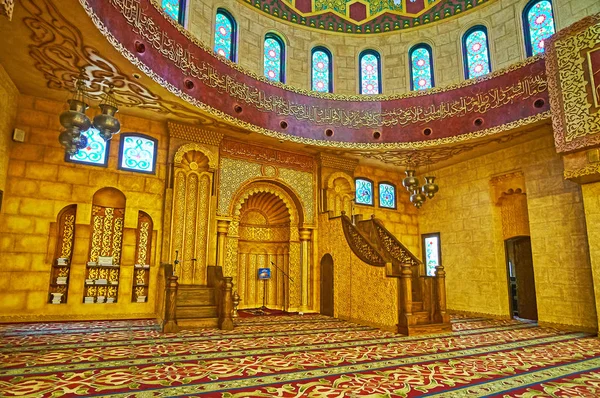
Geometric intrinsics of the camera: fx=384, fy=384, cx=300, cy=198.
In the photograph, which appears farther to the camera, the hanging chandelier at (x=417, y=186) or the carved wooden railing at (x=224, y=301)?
the hanging chandelier at (x=417, y=186)

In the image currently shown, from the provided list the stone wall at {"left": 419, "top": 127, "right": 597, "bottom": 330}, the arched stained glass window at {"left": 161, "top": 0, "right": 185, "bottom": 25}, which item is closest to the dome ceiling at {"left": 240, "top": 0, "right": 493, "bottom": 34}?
the arched stained glass window at {"left": 161, "top": 0, "right": 185, "bottom": 25}

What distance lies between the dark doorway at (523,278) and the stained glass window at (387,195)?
3.11 metres

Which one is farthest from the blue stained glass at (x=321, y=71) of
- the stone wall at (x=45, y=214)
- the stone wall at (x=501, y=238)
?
the stone wall at (x=45, y=214)

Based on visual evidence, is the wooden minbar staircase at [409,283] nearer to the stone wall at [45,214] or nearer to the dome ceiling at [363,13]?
the stone wall at [45,214]

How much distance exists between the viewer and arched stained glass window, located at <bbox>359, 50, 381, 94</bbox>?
33.4 feet

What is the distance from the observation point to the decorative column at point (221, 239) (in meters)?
8.20

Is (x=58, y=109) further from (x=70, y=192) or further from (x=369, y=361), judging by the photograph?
(x=369, y=361)

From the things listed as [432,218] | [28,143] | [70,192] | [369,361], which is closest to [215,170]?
[70,192]

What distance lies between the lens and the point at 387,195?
11164 millimetres

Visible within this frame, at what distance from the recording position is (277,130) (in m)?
8.70

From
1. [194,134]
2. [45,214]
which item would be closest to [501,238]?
Answer: [194,134]

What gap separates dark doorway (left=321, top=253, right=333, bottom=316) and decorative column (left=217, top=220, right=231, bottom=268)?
2.39 meters

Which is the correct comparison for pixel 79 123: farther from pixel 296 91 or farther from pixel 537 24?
pixel 537 24

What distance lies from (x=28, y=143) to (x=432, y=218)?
31.6 feet
